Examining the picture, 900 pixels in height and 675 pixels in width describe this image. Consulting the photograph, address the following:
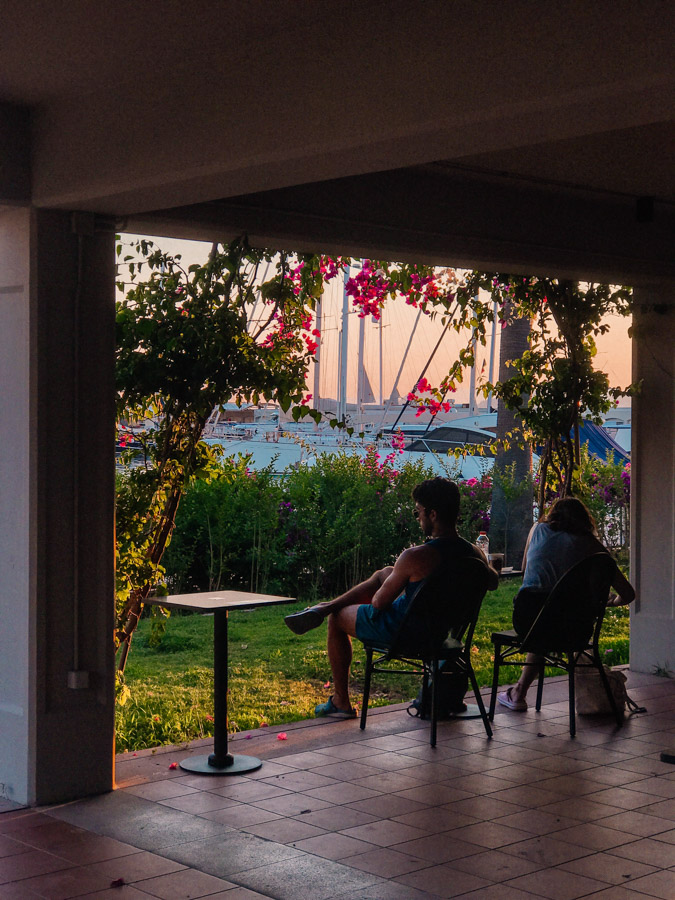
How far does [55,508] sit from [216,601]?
848 millimetres

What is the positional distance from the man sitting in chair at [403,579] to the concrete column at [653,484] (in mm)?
1836

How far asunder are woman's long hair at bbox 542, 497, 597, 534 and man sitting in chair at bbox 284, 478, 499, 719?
0.45 metres

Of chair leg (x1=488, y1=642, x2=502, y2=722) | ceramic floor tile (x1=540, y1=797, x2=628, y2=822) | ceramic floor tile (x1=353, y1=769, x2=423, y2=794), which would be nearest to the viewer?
ceramic floor tile (x1=540, y1=797, x2=628, y2=822)

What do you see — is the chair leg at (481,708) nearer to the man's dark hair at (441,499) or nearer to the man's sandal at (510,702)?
the man's sandal at (510,702)

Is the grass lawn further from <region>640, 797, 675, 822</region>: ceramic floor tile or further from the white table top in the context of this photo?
<region>640, 797, 675, 822</region>: ceramic floor tile

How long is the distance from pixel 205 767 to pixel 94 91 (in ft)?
9.58

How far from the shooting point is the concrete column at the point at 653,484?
693 cm

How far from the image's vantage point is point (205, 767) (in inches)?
191

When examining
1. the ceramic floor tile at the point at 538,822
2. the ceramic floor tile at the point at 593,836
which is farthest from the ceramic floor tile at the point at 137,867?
the ceramic floor tile at the point at 593,836

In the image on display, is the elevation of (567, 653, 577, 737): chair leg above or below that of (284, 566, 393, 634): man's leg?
below

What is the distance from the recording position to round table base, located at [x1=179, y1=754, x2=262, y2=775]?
4805 millimetres

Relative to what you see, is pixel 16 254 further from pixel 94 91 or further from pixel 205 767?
pixel 205 767

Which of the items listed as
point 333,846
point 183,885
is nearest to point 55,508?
point 183,885

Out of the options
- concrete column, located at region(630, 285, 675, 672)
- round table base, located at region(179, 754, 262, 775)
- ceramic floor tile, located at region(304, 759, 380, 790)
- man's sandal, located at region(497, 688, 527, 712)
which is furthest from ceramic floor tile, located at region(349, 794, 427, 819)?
concrete column, located at region(630, 285, 675, 672)
